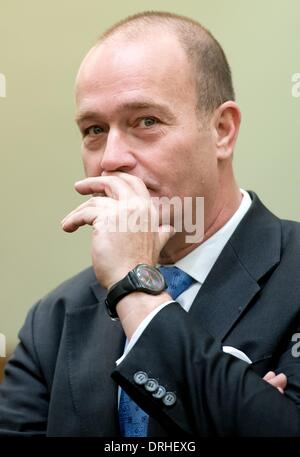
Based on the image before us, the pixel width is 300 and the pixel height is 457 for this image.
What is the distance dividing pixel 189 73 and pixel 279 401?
2.32ft

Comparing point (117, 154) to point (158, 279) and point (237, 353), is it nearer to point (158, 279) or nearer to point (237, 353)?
point (158, 279)

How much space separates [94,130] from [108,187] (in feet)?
0.63

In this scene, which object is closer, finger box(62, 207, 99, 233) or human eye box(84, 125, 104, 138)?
finger box(62, 207, 99, 233)

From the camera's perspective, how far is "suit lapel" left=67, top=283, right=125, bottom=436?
1396 mm

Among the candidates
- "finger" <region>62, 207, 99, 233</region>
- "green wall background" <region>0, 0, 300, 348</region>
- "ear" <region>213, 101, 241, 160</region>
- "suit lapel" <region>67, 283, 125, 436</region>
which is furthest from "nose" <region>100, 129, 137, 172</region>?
Result: "green wall background" <region>0, 0, 300, 348</region>

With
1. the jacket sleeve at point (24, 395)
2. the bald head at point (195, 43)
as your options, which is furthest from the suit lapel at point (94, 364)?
the bald head at point (195, 43)

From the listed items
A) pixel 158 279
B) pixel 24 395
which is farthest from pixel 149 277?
pixel 24 395

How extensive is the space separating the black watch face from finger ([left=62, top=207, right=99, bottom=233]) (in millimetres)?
159

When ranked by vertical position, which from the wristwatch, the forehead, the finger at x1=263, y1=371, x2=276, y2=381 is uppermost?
the forehead

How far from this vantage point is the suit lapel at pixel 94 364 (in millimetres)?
1396

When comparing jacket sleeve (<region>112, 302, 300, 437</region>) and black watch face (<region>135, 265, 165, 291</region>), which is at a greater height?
black watch face (<region>135, 265, 165, 291</region>)

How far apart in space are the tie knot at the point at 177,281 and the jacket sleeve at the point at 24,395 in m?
0.34

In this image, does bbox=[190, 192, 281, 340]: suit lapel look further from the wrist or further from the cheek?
the cheek

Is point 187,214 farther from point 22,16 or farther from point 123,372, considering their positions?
point 22,16
